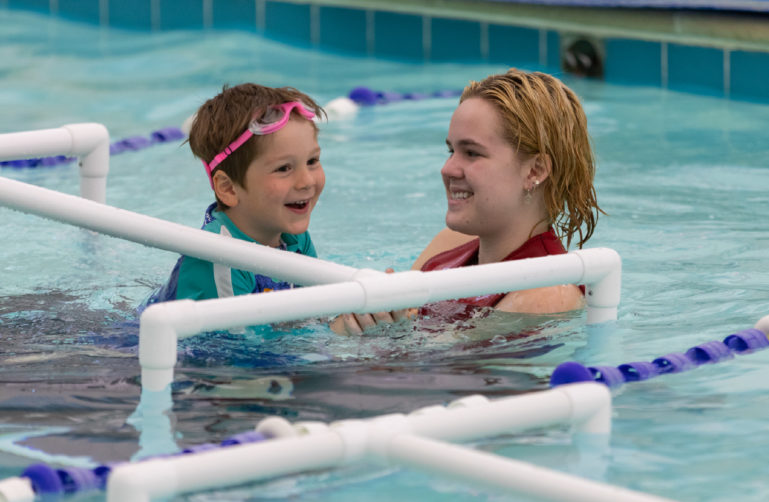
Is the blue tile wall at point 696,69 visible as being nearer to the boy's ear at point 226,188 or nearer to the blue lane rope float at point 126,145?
the blue lane rope float at point 126,145

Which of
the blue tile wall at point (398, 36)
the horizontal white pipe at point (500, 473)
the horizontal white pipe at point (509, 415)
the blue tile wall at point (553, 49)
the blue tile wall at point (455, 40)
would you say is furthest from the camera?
the blue tile wall at point (398, 36)

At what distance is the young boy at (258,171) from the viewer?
3422mm

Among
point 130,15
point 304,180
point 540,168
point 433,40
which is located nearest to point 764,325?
point 540,168

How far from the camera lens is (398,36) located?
9.54 metres

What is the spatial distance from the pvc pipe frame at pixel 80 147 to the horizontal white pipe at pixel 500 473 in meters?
2.48

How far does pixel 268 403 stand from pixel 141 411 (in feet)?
0.93

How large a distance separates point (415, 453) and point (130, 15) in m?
9.85

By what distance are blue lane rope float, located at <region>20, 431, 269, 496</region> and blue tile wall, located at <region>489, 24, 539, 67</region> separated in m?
6.72

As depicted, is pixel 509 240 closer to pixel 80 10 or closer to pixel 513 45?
pixel 513 45

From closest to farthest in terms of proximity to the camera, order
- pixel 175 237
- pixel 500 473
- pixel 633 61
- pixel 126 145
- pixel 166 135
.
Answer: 1. pixel 500 473
2. pixel 175 237
3. pixel 126 145
4. pixel 166 135
5. pixel 633 61

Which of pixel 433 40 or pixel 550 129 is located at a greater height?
pixel 550 129

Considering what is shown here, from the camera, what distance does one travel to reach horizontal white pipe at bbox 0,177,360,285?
272cm

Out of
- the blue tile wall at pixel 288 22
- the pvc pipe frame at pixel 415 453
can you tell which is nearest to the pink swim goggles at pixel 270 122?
the pvc pipe frame at pixel 415 453

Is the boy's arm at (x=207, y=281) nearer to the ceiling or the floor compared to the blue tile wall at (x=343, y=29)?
nearer to the floor
